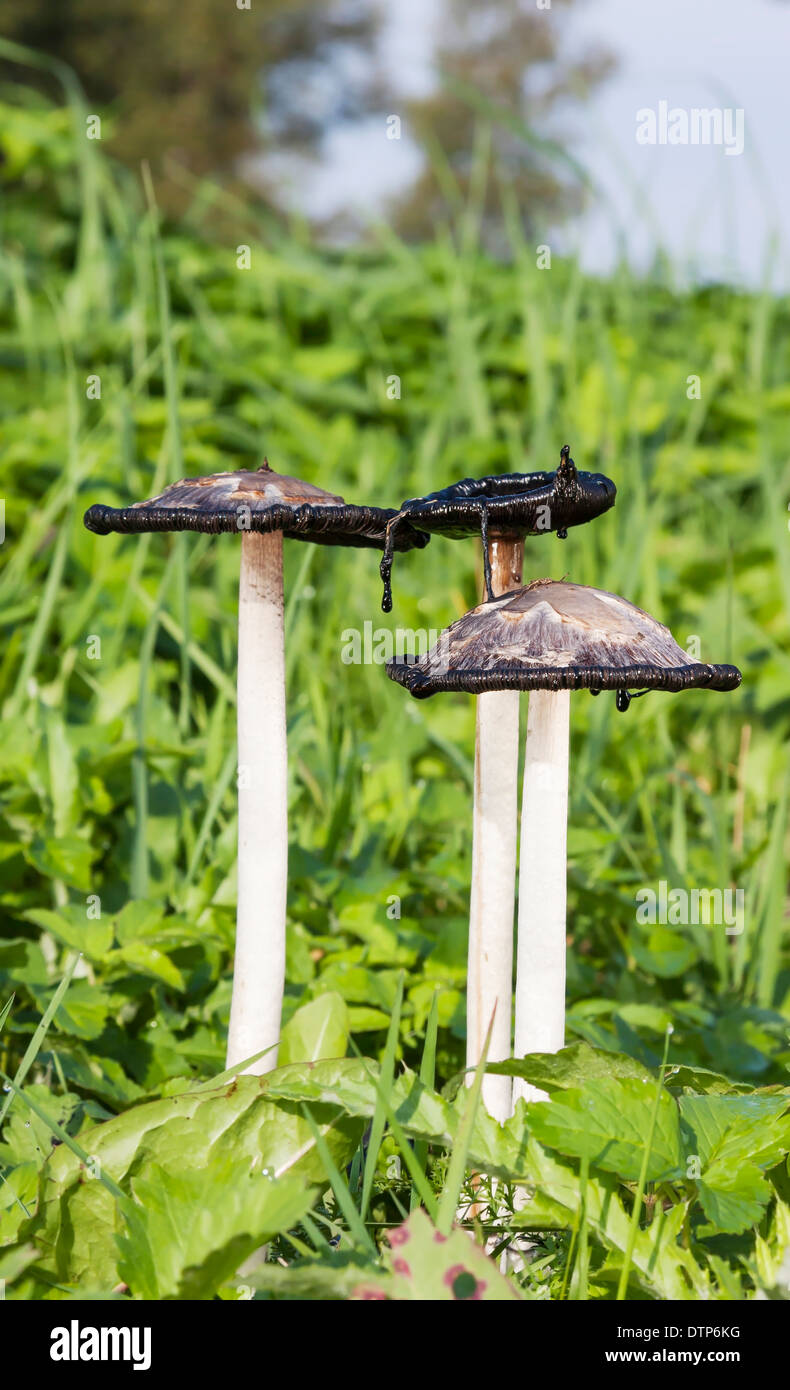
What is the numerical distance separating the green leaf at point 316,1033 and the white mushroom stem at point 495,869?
23cm

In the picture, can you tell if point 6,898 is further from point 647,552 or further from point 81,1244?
point 647,552

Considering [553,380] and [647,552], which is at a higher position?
[553,380]

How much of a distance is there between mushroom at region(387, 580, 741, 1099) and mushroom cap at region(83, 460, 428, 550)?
23 centimetres

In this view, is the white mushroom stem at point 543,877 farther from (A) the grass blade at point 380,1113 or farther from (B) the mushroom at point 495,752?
(A) the grass blade at point 380,1113

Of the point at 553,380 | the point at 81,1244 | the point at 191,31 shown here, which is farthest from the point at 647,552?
the point at 191,31

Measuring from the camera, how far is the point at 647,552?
447cm

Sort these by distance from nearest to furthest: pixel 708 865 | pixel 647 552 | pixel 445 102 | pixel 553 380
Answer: pixel 708 865
pixel 647 552
pixel 553 380
pixel 445 102

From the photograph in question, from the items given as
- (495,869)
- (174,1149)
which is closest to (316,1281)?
(174,1149)

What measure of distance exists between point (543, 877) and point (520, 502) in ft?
1.88

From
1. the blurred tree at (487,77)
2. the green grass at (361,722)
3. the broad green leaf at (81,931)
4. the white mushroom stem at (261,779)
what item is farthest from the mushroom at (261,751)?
the blurred tree at (487,77)

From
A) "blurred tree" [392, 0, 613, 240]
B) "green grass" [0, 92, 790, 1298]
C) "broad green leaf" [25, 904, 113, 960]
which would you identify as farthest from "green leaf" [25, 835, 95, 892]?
"blurred tree" [392, 0, 613, 240]

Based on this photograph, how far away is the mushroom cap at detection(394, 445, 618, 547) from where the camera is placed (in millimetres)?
1812

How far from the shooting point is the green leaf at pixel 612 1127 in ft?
5.50
